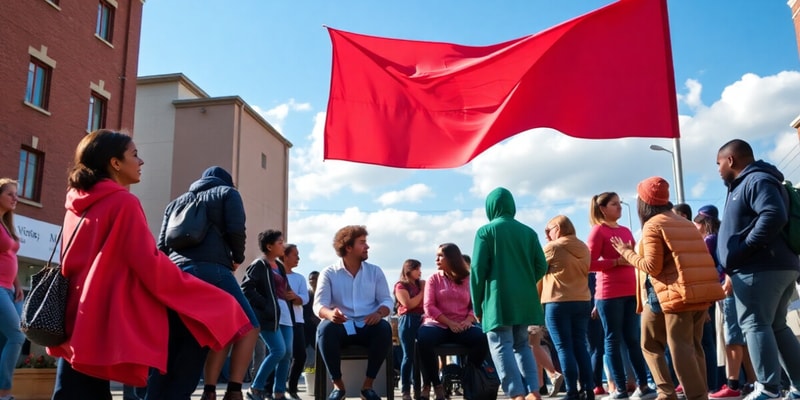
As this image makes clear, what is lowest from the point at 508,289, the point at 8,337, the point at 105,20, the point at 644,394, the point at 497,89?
the point at 644,394

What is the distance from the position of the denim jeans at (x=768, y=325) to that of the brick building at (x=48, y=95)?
55.4 feet

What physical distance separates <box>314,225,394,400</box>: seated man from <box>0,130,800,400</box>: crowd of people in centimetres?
2

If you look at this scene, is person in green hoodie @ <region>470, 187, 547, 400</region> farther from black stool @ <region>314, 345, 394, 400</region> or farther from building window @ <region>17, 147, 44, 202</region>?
building window @ <region>17, 147, 44, 202</region>

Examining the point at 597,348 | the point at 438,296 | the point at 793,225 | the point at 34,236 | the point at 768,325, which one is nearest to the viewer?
the point at 768,325

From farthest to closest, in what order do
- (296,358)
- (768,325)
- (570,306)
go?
(296,358), (570,306), (768,325)

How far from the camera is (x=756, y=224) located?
5.49 m

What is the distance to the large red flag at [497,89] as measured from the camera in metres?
6.42

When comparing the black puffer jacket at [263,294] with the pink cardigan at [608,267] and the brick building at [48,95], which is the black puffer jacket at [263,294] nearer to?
the pink cardigan at [608,267]

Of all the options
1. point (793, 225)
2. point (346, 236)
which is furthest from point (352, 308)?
point (793, 225)

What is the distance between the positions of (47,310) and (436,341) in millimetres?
4768

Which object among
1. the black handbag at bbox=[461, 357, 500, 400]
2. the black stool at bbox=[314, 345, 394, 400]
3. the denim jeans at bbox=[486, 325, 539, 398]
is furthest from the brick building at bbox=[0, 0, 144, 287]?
the denim jeans at bbox=[486, 325, 539, 398]

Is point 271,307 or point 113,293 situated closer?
point 113,293

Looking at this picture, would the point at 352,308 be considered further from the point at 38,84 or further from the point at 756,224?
the point at 38,84

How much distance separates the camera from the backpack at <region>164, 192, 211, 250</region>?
512cm
